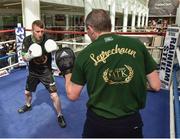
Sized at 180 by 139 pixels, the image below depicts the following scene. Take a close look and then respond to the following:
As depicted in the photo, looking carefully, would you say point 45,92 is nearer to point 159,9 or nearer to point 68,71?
point 68,71

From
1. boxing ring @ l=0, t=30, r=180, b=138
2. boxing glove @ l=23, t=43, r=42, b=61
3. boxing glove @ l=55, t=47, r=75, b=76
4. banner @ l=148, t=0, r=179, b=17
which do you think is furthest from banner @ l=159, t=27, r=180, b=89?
banner @ l=148, t=0, r=179, b=17

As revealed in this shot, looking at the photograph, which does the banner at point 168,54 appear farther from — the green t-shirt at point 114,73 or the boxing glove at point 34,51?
the green t-shirt at point 114,73

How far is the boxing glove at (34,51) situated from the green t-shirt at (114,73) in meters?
1.20

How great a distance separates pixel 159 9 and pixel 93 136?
35.3 m

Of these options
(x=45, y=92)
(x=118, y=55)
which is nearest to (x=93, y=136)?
(x=118, y=55)

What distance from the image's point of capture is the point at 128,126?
1.33 m

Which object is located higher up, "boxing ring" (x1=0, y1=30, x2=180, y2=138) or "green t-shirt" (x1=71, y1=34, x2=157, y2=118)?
"green t-shirt" (x1=71, y1=34, x2=157, y2=118)

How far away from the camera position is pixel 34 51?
7.89 feet

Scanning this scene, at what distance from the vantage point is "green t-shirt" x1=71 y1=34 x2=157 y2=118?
1234 millimetres

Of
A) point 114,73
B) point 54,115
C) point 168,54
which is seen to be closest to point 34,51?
point 54,115

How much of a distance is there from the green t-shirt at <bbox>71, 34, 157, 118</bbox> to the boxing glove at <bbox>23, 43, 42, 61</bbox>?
1.20 m

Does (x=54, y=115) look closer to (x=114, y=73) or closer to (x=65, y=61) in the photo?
(x=65, y=61)

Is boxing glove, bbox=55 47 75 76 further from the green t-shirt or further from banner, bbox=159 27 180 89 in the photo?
banner, bbox=159 27 180 89

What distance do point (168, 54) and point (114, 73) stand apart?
8.49ft
